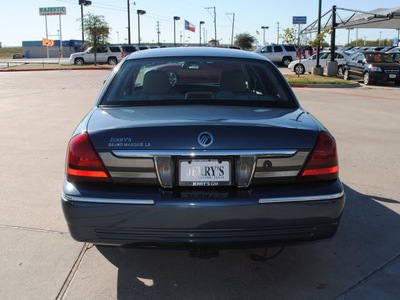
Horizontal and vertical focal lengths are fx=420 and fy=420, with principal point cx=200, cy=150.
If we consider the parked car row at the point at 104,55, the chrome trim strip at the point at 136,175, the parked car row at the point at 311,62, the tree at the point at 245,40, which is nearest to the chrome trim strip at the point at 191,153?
the chrome trim strip at the point at 136,175

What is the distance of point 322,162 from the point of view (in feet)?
8.87

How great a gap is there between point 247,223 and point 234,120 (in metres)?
0.65

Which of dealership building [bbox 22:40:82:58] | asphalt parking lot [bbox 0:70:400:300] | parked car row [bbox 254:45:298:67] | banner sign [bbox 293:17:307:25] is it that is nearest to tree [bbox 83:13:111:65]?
parked car row [bbox 254:45:298:67]

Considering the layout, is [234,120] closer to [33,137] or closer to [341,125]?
[33,137]

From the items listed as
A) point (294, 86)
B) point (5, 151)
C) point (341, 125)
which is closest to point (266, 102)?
point (5, 151)

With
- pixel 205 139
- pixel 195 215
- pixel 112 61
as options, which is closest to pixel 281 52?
pixel 112 61

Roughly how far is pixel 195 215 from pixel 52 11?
213ft

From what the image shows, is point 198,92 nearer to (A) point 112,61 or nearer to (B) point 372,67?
(B) point 372,67

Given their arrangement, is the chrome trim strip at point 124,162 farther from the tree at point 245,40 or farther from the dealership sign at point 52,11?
the tree at point 245,40

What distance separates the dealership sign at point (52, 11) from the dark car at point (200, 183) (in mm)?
62952

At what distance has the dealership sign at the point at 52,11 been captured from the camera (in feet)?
196

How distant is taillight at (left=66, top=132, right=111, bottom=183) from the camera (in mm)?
2602

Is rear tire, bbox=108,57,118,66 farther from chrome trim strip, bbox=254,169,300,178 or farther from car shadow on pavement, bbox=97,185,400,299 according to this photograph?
chrome trim strip, bbox=254,169,300,178

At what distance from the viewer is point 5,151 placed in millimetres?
6508
